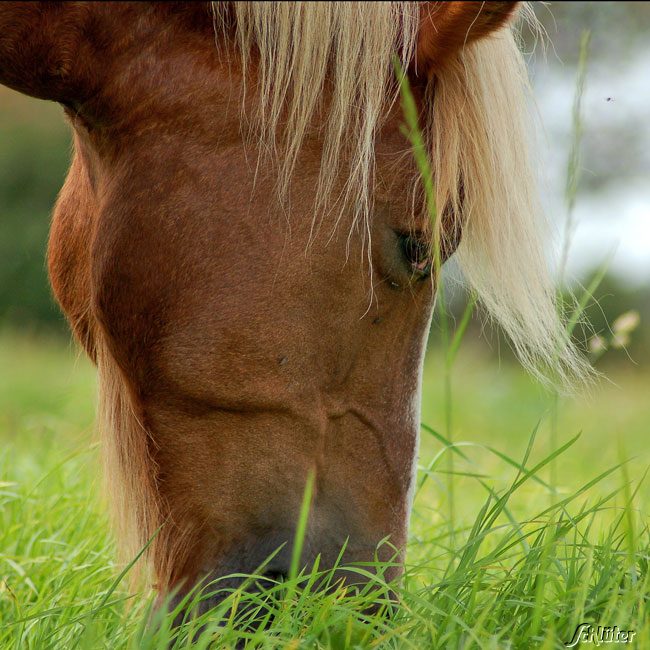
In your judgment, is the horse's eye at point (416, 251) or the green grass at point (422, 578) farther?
the horse's eye at point (416, 251)

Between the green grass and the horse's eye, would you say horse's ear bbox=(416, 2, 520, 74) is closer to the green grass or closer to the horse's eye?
the horse's eye

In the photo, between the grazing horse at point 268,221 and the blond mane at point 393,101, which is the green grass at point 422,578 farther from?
the blond mane at point 393,101

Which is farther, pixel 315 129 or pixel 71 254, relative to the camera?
pixel 71 254

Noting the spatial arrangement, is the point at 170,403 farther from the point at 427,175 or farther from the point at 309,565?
the point at 427,175

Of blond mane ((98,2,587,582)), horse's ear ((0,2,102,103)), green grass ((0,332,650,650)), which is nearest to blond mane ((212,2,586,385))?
blond mane ((98,2,587,582))

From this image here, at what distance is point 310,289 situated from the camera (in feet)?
5.10

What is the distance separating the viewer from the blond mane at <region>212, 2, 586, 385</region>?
1.56m

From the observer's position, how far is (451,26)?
4.96 ft

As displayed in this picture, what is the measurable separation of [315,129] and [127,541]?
0.97 m

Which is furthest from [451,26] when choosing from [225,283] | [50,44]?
[50,44]

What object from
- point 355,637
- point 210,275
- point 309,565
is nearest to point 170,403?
point 210,275

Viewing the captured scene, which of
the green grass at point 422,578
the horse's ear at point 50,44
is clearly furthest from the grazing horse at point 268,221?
the green grass at point 422,578

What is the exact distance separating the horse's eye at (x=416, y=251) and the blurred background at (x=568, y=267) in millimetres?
301

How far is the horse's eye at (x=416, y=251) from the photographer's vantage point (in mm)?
1597
